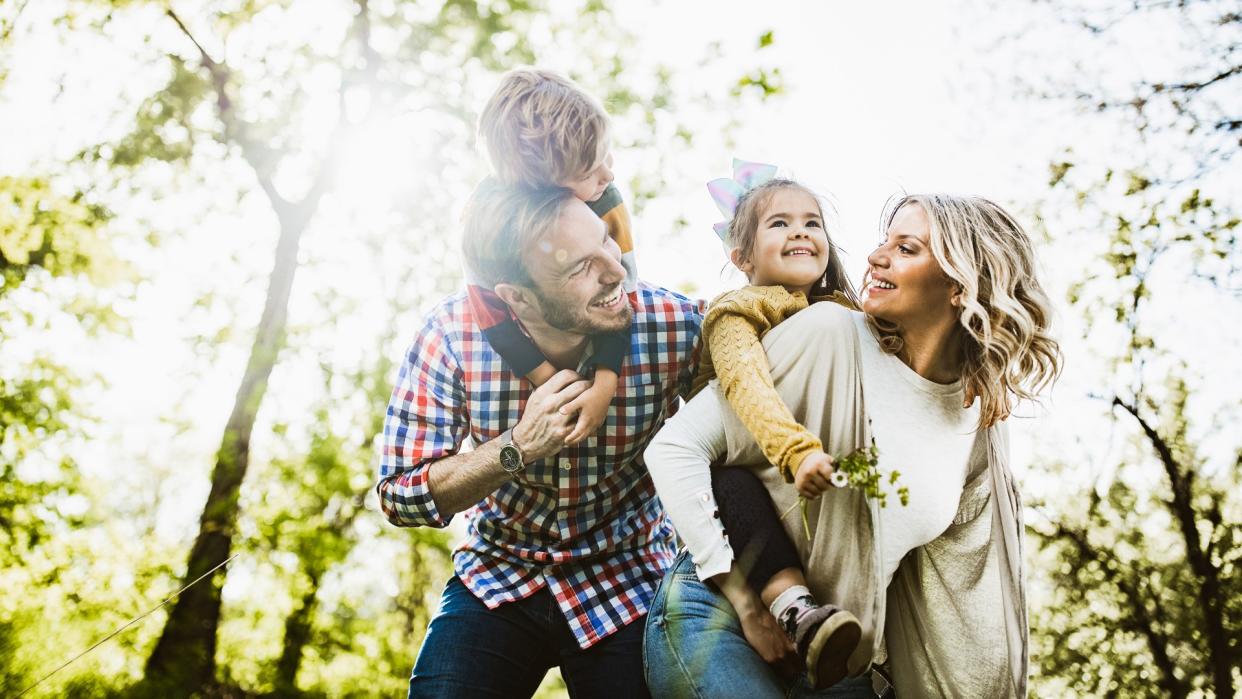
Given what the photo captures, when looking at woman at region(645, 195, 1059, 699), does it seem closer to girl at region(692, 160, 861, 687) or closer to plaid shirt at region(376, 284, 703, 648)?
girl at region(692, 160, 861, 687)

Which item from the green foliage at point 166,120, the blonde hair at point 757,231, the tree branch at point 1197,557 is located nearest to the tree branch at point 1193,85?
the tree branch at point 1197,557

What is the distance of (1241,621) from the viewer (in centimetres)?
676

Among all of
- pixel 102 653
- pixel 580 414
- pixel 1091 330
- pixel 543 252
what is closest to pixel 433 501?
pixel 580 414

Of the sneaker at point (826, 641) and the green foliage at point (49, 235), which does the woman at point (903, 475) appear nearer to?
the sneaker at point (826, 641)

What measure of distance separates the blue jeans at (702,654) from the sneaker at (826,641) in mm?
236

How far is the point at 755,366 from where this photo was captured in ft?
6.31

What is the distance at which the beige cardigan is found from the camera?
1932 millimetres

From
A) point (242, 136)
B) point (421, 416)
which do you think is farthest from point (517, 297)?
point (242, 136)

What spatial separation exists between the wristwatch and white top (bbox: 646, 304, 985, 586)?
370mm

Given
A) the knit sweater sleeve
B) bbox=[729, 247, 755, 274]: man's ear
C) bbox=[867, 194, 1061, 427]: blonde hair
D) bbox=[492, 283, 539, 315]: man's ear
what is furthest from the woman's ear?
bbox=[492, 283, 539, 315]: man's ear

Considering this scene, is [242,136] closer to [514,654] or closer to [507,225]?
[507,225]

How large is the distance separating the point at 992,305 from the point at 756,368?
55 centimetres

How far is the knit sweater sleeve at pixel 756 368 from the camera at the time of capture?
1.73 meters

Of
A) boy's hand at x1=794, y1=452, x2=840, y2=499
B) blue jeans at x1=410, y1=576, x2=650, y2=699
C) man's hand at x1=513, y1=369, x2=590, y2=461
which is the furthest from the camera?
blue jeans at x1=410, y1=576, x2=650, y2=699
